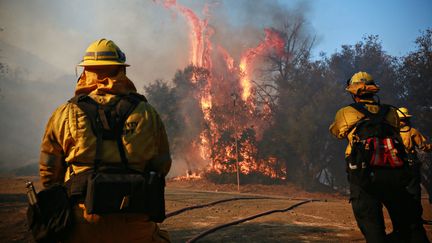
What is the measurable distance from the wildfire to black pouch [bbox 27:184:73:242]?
26033 mm

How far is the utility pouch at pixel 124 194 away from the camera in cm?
245

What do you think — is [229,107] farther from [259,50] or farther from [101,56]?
[101,56]

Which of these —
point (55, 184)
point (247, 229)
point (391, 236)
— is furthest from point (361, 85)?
point (247, 229)

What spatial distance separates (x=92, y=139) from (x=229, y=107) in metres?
33.7

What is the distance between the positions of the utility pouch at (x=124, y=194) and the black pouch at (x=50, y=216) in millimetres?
166

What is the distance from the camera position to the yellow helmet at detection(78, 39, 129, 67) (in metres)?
2.94

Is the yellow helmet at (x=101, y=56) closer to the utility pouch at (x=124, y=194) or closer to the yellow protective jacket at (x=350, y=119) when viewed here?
the utility pouch at (x=124, y=194)

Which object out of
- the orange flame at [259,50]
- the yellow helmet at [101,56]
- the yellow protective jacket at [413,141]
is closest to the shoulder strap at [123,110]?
the yellow helmet at [101,56]

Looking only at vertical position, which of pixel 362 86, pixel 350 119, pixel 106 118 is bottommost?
pixel 106 118

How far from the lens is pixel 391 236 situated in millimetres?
4289

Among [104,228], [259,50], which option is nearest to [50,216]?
[104,228]

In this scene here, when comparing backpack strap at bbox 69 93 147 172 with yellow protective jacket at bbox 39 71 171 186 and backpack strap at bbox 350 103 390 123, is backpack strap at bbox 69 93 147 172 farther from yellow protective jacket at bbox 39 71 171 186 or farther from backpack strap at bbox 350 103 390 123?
backpack strap at bbox 350 103 390 123

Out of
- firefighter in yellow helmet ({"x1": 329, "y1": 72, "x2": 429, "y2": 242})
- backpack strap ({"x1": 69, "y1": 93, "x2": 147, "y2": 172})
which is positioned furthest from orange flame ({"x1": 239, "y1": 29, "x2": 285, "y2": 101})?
backpack strap ({"x1": 69, "y1": 93, "x2": 147, "y2": 172})

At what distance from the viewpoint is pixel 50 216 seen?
252cm
